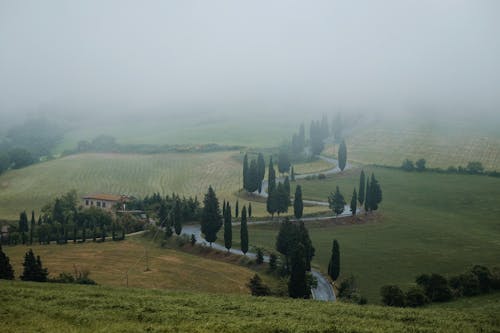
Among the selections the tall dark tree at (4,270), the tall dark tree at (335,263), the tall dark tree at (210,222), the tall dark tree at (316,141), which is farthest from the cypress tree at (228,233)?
the tall dark tree at (316,141)

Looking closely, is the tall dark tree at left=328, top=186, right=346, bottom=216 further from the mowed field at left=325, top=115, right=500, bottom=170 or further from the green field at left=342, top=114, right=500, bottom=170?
the mowed field at left=325, top=115, right=500, bottom=170

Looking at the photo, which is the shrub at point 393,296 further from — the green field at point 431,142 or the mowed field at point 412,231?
the green field at point 431,142

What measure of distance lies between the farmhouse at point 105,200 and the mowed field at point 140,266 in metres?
28.1

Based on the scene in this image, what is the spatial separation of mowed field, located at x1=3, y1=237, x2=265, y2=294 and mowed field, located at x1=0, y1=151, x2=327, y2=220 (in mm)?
30256

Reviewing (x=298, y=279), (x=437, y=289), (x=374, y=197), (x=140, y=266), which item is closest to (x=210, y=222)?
(x=140, y=266)

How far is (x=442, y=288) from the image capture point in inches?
1965

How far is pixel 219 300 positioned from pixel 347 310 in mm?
11352

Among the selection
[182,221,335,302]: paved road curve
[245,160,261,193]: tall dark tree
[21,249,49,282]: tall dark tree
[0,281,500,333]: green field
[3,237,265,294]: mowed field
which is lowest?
[182,221,335,302]: paved road curve

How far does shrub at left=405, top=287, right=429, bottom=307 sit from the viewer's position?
157 ft

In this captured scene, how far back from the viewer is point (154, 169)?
475ft

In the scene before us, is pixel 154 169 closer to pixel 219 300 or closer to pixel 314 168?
pixel 314 168

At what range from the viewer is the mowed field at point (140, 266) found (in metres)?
55.4

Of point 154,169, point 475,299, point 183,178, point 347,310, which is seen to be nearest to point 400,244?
point 475,299

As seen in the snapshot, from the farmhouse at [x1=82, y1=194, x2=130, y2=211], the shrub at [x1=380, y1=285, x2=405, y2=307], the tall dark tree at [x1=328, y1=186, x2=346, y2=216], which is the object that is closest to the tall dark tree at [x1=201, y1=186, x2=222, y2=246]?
the tall dark tree at [x1=328, y1=186, x2=346, y2=216]
